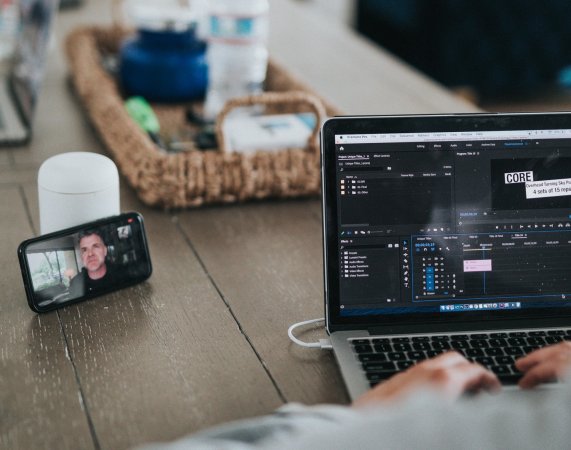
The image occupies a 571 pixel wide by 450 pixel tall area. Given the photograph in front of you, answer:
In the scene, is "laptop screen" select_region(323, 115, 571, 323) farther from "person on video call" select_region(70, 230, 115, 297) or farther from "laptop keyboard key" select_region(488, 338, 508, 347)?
"person on video call" select_region(70, 230, 115, 297)

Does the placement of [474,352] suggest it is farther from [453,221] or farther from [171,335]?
[171,335]

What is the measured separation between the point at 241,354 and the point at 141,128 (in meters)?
0.60

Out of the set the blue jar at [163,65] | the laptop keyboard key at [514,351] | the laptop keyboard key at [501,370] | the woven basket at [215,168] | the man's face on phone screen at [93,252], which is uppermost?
the blue jar at [163,65]

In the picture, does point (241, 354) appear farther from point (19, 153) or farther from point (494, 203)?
point (19, 153)

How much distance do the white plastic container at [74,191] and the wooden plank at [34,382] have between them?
0.11 meters

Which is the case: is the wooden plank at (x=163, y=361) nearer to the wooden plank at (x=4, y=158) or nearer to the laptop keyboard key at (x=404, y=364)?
the laptop keyboard key at (x=404, y=364)

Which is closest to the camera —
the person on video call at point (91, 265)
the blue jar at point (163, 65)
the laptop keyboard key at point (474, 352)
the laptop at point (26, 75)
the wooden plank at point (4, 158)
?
the laptop keyboard key at point (474, 352)

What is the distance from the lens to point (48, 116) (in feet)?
5.55

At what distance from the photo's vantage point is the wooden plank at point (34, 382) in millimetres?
816

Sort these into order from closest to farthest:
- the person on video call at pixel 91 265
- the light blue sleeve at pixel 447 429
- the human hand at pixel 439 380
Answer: the light blue sleeve at pixel 447 429 < the human hand at pixel 439 380 < the person on video call at pixel 91 265

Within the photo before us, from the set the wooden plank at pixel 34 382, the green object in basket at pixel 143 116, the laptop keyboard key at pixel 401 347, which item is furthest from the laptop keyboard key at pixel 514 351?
the green object in basket at pixel 143 116

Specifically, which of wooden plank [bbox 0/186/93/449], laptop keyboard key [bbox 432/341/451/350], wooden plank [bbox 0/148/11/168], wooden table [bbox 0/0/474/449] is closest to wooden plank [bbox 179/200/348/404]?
wooden table [bbox 0/0/474/449]

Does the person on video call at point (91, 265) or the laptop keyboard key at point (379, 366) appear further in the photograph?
the person on video call at point (91, 265)

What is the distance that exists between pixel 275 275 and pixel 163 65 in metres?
0.72
